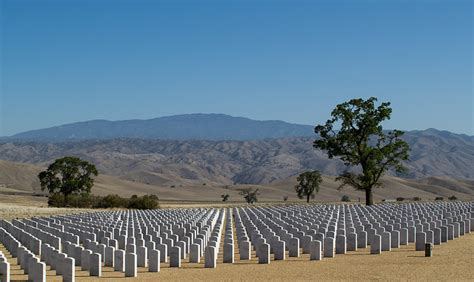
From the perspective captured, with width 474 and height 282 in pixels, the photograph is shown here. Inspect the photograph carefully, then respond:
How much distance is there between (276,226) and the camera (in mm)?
27766

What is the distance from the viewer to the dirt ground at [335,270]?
55.0 ft

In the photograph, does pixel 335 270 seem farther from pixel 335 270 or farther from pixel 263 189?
pixel 263 189

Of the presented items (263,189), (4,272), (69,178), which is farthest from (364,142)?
(263,189)

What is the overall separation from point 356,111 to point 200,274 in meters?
38.6

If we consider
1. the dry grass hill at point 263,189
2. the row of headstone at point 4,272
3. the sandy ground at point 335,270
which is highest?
the dry grass hill at point 263,189

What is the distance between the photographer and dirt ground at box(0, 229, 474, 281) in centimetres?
1677

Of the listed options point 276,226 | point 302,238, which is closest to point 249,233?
point 276,226

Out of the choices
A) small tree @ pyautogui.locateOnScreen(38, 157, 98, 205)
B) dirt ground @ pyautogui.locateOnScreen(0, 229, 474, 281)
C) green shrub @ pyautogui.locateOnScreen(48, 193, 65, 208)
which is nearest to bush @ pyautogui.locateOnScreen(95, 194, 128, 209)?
green shrub @ pyautogui.locateOnScreen(48, 193, 65, 208)

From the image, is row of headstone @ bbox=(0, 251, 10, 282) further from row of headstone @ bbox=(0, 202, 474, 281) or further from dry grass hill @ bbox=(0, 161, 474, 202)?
dry grass hill @ bbox=(0, 161, 474, 202)

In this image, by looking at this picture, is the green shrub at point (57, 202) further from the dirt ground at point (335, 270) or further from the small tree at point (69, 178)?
the dirt ground at point (335, 270)

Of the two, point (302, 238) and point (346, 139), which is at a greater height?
point (346, 139)

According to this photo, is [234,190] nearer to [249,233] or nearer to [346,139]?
[346,139]

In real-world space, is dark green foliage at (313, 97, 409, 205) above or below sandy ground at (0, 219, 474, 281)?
above

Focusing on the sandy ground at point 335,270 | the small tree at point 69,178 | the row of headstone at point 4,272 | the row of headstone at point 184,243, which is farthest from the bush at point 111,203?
the row of headstone at point 4,272
